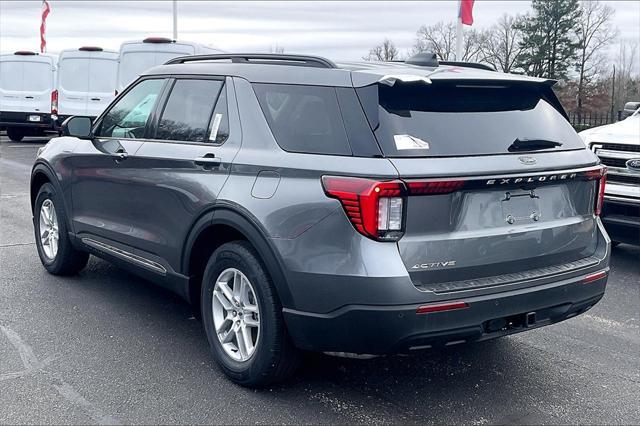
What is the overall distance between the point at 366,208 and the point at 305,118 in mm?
741

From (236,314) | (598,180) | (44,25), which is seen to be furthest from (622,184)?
(44,25)

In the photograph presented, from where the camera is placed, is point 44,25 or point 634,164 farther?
point 44,25

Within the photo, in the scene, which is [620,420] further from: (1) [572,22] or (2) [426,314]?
(1) [572,22]

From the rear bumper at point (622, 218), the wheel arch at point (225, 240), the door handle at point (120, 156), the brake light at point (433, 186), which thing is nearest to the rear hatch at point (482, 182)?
the brake light at point (433, 186)

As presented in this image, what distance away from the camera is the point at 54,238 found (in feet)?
21.1

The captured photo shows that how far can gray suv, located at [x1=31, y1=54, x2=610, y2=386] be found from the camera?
11.5 ft

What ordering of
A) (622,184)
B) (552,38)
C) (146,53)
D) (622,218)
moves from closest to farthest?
(622,218) → (622,184) → (146,53) → (552,38)

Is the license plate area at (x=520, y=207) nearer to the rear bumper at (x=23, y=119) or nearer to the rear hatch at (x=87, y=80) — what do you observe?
the rear hatch at (x=87, y=80)

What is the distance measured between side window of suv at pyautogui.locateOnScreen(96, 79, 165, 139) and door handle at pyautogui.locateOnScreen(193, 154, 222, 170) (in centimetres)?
92

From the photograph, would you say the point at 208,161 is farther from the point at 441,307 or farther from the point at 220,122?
the point at 441,307

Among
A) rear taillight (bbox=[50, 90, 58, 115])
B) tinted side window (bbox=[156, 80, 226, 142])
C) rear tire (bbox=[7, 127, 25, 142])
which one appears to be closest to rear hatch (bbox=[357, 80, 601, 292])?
tinted side window (bbox=[156, 80, 226, 142])

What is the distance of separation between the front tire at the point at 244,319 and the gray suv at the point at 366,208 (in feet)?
0.04

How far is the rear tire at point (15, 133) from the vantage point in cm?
2270

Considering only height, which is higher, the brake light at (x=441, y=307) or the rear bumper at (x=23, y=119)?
the brake light at (x=441, y=307)
